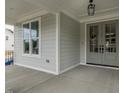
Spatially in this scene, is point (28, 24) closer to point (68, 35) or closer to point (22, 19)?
point (22, 19)

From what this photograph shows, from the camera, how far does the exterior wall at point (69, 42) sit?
3.90m

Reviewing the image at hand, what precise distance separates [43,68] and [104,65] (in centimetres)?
312

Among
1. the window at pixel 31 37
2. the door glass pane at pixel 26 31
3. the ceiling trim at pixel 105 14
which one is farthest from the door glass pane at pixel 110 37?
the door glass pane at pixel 26 31

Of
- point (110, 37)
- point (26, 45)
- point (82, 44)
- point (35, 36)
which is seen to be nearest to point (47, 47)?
point (35, 36)

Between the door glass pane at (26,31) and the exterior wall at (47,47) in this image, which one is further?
the door glass pane at (26,31)

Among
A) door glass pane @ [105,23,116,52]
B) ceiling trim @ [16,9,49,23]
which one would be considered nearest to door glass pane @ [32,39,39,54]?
ceiling trim @ [16,9,49,23]

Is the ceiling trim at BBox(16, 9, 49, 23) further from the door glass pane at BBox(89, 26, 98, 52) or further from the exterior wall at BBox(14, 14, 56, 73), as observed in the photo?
the door glass pane at BBox(89, 26, 98, 52)

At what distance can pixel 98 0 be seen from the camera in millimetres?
3176

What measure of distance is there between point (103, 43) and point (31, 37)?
12.3 feet

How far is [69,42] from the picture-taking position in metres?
4.44

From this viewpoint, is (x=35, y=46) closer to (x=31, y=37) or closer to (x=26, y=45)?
(x=31, y=37)

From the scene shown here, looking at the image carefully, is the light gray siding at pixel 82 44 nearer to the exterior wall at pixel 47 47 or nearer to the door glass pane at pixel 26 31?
the exterior wall at pixel 47 47

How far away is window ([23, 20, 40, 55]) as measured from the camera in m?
4.52

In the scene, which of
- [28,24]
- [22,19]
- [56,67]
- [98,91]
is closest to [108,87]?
[98,91]
